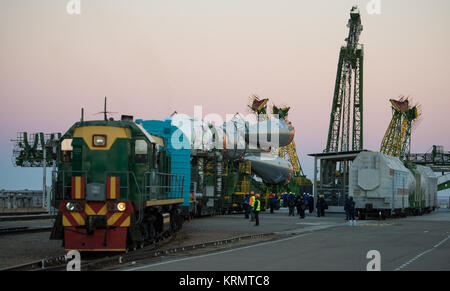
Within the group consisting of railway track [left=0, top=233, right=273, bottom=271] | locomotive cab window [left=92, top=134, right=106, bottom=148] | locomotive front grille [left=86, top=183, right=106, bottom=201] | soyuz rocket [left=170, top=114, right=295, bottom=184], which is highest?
soyuz rocket [left=170, top=114, right=295, bottom=184]

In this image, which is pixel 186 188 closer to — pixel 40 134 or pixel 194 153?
pixel 194 153

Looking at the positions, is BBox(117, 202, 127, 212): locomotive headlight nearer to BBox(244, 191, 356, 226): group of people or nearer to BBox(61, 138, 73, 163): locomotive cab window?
BBox(61, 138, 73, 163): locomotive cab window

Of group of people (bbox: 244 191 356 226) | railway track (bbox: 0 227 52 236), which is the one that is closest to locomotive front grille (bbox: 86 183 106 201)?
railway track (bbox: 0 227 52 236)

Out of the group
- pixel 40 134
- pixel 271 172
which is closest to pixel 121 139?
pixel 271 172

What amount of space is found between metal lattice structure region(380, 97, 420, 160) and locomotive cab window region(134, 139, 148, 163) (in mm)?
83046

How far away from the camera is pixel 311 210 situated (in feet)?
165

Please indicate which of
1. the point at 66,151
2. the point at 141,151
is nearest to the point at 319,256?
the point at 141,151

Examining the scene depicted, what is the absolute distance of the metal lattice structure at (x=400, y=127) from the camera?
3829 inches

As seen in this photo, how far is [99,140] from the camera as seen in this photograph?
18219mm

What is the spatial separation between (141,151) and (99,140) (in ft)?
4.17

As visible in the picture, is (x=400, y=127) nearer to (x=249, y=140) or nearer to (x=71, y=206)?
(x=249, y=140)

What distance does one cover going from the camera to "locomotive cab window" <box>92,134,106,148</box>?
59.6ft
